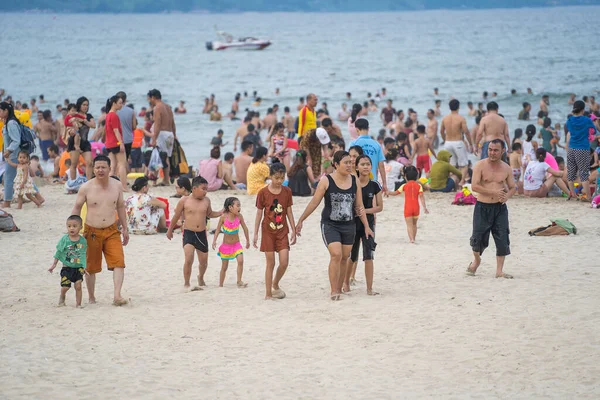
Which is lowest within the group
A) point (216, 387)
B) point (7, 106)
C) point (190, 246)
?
point (216, 387)

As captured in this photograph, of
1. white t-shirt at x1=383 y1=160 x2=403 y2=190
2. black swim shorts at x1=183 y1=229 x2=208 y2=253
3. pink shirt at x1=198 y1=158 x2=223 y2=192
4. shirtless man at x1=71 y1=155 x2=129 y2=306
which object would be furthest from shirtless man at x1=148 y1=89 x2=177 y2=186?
shirtless man at x1=71 y1=155 x2=129 y2=306

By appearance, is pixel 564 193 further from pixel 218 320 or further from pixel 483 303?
pixel 218 320

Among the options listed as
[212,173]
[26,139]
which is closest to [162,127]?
[212,173]

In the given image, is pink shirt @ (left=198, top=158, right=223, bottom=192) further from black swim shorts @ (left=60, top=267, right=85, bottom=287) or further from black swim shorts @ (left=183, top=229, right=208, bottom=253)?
black swim shorts @ (left=60, top=267, right=85, bottom=287)

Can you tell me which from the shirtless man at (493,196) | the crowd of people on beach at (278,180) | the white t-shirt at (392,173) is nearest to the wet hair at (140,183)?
the crowd of people on beach at (278,180)

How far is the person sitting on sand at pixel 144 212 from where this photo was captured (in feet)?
37.9

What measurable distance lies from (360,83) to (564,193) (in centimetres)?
4481

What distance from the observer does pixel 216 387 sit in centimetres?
608

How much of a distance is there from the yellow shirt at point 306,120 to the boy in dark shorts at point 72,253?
21.8 feet

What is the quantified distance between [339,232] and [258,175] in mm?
5675

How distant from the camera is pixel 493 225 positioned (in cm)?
877

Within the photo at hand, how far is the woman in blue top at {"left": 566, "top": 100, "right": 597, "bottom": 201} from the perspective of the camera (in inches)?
511

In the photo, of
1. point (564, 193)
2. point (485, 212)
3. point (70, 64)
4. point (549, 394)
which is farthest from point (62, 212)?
point (70, 64)

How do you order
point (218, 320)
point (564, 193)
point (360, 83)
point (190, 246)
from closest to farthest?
point (218, 320) < point (190, 246) < point (564, 193) < point (360, 83)
